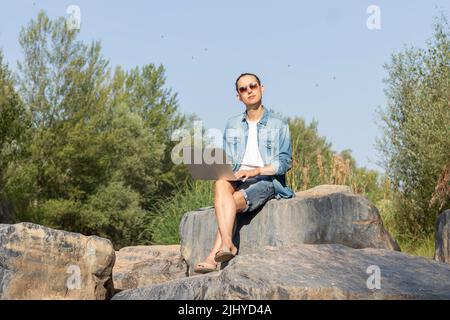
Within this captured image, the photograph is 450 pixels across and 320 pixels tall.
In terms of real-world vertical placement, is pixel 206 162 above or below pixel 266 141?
below

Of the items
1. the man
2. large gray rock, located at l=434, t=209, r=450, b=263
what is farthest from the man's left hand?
large gray rock, located at l=434, t=209, r=450, b=263

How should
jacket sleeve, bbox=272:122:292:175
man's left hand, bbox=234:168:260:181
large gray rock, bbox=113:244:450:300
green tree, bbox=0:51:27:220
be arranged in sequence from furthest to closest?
1. green tree, bbox=0:51:27:220
2. jacket sleeve, bbox=272:122:292:175
3. man's left hand, bbox=234:168:260:181
4. large gray rock, bbox=113:244:450:300

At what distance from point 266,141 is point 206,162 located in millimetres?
922

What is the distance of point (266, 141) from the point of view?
22.0 feet

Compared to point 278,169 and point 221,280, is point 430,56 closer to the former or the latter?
point 278,169

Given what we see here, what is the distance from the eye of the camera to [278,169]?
21.7 feet

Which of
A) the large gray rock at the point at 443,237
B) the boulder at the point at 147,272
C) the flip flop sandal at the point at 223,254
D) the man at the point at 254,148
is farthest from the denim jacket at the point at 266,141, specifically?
the boulder at the point at 147,272

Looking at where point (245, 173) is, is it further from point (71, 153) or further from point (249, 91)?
point (71, 153)

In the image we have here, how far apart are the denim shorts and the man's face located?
0.76m

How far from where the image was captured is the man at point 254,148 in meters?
6.59

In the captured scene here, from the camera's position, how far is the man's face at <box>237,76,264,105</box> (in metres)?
6.57

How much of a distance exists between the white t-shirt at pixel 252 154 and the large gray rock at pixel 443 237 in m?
2.12

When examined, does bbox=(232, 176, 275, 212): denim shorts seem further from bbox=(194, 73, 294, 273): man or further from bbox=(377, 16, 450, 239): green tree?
bbox=(377, 16, 450, 239): green tree

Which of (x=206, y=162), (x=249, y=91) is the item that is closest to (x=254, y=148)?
(x=249, y=91)
